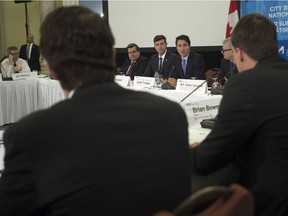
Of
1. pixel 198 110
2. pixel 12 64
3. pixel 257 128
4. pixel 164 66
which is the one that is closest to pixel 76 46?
pixel 257 128

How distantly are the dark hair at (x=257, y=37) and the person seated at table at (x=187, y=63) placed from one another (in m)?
3.70

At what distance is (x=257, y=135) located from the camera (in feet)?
4.85

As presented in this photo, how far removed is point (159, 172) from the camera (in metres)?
0.91

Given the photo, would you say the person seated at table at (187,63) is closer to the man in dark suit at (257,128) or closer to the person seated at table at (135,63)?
the person seated at table at (135,63)

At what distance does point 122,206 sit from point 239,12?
216 inches

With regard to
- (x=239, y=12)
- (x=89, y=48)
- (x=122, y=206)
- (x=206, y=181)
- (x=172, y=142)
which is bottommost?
(x=206, y=181)

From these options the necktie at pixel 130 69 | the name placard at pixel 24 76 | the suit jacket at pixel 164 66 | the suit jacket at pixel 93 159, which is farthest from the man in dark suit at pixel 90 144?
the name placard at pixel 24 76

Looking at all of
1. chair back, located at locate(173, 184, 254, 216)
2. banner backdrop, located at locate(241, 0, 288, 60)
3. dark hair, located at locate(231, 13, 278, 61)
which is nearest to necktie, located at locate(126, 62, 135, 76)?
banner backdrop, located at locate(241, 0, 288, 60)

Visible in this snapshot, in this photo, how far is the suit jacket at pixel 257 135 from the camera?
56.6 inches

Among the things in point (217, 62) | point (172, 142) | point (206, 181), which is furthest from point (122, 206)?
point (217, 62)

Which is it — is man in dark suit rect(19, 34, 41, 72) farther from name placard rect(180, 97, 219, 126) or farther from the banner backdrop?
name placard rect(180, 97, 219, 126)

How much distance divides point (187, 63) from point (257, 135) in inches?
156

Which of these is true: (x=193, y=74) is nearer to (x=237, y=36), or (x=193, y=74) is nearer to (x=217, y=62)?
(x=217, y=62)

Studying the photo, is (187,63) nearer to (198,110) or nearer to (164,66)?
(164,66)
